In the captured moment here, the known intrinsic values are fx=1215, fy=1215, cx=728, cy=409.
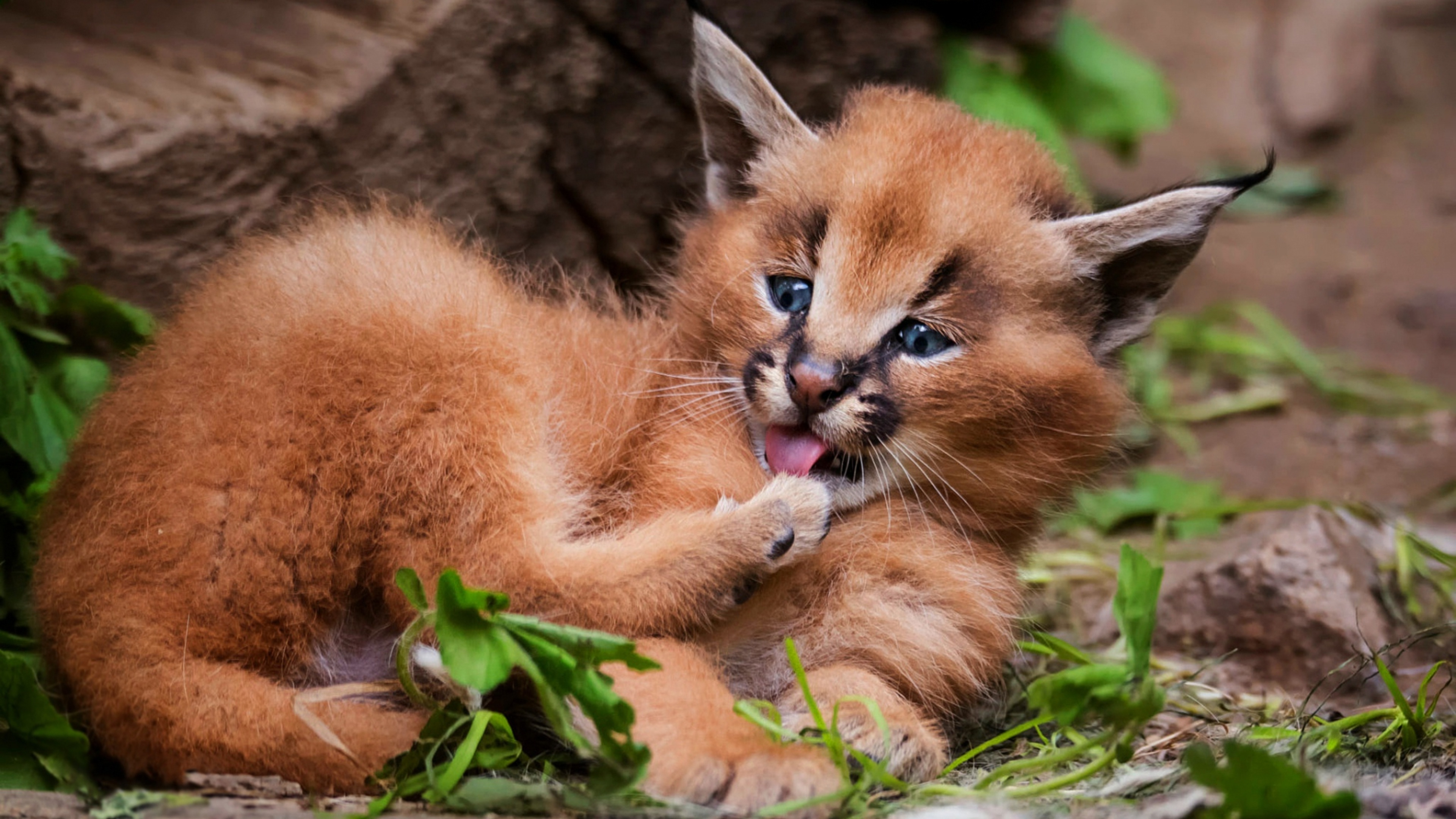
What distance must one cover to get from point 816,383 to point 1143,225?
100cm

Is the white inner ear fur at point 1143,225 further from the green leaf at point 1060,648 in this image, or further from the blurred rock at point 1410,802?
the blurred rock at point 1410,802

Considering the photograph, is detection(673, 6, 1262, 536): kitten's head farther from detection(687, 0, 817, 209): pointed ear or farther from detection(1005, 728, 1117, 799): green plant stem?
detection(1005, 728, 1117, 799): green plant stem

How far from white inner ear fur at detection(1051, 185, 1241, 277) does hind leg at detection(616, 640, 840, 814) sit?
4.83 ft

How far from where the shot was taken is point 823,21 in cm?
482

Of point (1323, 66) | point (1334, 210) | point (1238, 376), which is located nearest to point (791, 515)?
point (1238, 376)

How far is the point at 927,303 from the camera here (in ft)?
10.0

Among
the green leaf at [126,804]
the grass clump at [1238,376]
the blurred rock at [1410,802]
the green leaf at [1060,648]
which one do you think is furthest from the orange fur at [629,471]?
the grass clump at [1238,376]

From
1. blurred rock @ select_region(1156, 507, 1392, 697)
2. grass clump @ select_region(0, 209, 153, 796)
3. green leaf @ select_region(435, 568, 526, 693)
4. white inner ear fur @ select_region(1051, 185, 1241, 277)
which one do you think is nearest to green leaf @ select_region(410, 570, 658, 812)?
green leaf @ select_region(435, 568, 526, 693)

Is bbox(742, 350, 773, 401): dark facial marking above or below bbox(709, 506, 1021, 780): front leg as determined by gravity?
above

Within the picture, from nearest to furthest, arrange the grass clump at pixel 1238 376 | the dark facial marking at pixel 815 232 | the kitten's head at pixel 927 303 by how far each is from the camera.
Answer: the kitten's head at pixel 927 303 < the dark facial marking at pixel 815 232 < the grass clump at pixel 1238 376

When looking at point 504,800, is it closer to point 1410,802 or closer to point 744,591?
point 744,591

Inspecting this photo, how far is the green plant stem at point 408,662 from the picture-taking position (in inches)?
104

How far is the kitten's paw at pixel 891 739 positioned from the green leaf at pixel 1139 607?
531 millimetres

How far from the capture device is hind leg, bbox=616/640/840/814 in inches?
99.1
